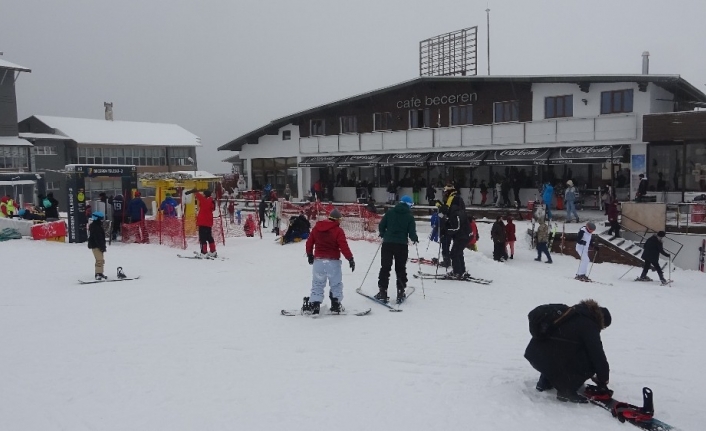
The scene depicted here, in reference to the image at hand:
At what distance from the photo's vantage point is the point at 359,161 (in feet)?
98.9

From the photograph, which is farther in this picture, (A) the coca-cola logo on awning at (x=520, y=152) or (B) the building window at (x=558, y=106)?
(A) the coca-cola logo on awning at (x=520, y=152)

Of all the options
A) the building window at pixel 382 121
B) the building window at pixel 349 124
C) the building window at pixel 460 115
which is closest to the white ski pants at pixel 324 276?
the building window at pixel 460 115

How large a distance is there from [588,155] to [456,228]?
13318 mm

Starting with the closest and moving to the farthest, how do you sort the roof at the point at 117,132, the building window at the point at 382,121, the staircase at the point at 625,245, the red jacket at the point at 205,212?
1. the red jacket at the point at 205,212
2. the staircase at the point at 625,245
3. the building window at the point at 382,121
4. the roof at the point at 117,132

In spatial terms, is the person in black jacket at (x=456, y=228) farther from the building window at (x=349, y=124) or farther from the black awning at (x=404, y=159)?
the building window at (x=349, y=124)

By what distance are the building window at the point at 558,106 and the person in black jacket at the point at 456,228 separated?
14653 mm

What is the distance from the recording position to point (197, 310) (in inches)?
350

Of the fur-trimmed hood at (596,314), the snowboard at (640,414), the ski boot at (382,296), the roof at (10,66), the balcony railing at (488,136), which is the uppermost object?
the roof at (10,66)

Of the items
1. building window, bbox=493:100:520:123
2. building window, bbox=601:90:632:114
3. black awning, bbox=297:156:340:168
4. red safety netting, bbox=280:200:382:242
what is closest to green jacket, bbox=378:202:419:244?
red safety netting, bbox=280:200:382:242

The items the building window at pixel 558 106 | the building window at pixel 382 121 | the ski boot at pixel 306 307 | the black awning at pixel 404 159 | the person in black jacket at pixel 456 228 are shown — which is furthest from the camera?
the building window at pixel 382 121

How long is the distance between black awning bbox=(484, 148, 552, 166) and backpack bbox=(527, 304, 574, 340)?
1865 cm

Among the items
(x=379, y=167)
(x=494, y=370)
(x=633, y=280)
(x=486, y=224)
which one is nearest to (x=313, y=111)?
(x=379, y=167)

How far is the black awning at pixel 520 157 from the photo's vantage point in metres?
23.1

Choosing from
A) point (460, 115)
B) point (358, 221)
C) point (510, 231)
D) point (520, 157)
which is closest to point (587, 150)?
point (520, 157)
